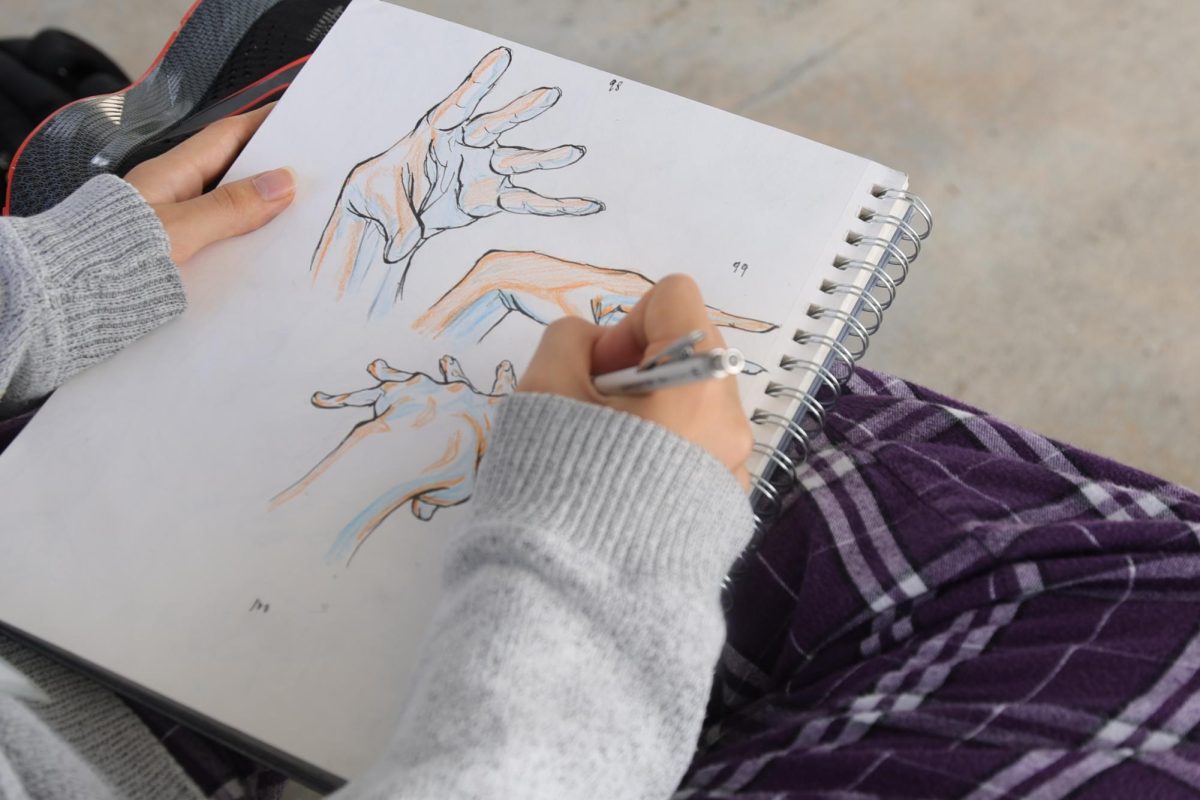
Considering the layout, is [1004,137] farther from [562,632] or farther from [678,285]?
[562,632]

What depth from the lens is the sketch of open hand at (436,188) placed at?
61 cm

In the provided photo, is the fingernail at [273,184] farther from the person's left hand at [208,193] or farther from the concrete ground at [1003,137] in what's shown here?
the concrete ground at [1003,137]

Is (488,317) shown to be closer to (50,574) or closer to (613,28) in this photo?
(50,574)

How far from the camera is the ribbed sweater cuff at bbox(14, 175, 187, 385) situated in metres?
0.55

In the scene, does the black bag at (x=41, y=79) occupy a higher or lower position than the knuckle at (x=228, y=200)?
higher

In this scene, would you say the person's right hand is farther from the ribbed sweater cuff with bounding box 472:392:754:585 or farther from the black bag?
the black bag

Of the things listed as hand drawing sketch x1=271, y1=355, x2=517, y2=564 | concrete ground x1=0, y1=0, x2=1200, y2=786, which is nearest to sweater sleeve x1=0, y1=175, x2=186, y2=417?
hand drawing sketch x1=271, y1=355, x2=517, y2=564

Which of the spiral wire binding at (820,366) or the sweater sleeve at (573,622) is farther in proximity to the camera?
the spiral wire binding at (820,366)

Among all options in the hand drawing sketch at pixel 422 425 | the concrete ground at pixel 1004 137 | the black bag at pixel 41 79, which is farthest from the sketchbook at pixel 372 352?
the concrete ground at pixel 1004 137

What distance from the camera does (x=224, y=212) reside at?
595 mm

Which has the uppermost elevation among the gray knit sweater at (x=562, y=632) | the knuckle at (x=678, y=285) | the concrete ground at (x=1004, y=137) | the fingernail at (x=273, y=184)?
the concrete ground at (x=1004, y=137)

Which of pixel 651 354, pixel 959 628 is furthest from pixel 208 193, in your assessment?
pixel 959 628

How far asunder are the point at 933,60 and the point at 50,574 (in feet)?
3.68

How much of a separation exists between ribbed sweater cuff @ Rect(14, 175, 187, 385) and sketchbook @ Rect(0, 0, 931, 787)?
2cm
